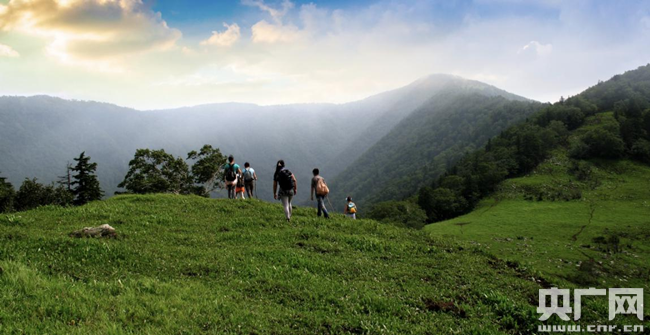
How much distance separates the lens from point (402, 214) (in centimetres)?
9325

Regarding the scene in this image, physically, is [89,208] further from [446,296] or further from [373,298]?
[446,296]

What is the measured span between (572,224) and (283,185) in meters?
73.5

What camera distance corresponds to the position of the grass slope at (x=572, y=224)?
156 feet

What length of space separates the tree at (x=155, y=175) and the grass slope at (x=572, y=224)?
4935 centimetres

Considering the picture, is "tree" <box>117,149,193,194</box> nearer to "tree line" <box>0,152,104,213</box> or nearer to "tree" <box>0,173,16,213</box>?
"tree line" <box>0,152,104,213</box>

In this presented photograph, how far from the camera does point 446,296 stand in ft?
38.0

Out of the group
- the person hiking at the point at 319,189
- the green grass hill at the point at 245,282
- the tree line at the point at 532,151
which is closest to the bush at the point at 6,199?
the green grass hill at the point at 245,282

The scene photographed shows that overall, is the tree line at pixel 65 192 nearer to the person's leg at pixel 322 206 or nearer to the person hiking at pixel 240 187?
the person hiking at pixel 240 187

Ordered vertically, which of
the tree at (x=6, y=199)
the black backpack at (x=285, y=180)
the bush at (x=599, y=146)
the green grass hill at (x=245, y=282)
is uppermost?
the bush at (x=599, y=146)

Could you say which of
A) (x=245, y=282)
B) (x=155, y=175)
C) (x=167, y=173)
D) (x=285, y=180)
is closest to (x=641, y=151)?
(x=285, y=180)

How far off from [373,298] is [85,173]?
75.1 m

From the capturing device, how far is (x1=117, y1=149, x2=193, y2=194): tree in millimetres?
59037

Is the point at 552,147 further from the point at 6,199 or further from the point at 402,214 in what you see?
the point at 6,199

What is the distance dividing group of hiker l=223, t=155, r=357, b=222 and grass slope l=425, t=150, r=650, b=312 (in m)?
17.4
